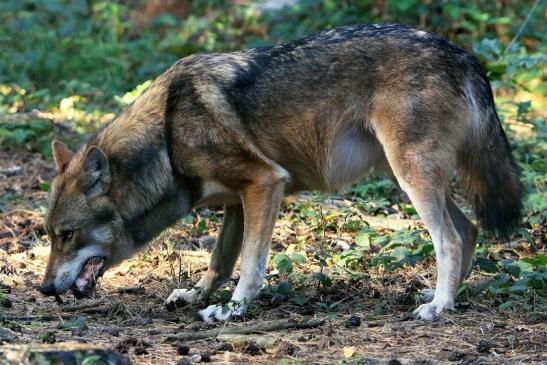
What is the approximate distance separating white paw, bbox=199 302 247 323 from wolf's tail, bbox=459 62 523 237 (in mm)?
1784

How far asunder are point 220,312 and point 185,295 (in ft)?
2.19

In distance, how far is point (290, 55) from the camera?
622 centimetres

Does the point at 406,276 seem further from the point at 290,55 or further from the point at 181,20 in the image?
the point at 181,20

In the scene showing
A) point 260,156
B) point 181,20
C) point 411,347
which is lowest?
point 181,20

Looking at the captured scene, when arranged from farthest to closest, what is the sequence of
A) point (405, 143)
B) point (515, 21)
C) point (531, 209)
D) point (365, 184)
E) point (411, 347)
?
point (515, 21) → point (365, 184) → point (531, 209) → point (405, 143) → point (411, 347)

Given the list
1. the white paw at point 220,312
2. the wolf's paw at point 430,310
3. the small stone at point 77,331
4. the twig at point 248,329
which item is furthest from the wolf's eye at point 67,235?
the wolf's paw at point 430,310

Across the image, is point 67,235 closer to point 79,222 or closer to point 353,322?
point 79,222

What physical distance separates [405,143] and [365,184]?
9.23 ft

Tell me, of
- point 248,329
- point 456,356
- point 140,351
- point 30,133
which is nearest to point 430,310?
point 456,356

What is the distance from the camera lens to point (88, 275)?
5996 mm

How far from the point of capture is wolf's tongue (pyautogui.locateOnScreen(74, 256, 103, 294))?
234 inches

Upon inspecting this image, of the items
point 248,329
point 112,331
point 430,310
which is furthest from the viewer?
point 430,310

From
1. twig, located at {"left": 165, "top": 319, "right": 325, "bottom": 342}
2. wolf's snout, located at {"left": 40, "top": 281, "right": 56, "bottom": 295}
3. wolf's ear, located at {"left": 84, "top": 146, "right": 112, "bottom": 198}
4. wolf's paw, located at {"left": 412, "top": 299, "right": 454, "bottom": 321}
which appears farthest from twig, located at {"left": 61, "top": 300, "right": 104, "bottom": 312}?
wolf's paw, located at {"left": 412, "top": 299, "right": 454, "bottom": 321}

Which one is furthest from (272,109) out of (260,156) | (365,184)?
(365,184)
